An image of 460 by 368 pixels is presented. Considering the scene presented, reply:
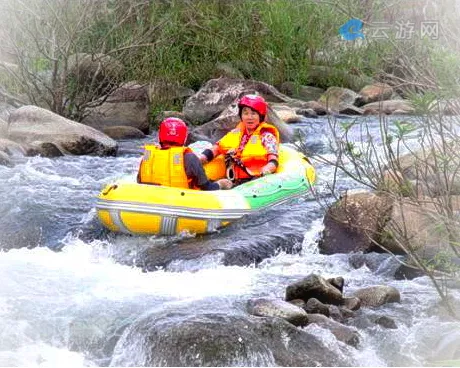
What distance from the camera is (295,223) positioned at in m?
5.89

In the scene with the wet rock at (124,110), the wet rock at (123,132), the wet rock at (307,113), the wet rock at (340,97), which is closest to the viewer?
the wet rock at (123,132)

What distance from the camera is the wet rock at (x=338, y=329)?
388 centimetres

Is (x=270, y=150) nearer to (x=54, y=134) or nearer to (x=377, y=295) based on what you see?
(x=377, y=295)

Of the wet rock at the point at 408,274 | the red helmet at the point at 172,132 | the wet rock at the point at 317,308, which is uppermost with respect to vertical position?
the red helmet at the point at 172,132

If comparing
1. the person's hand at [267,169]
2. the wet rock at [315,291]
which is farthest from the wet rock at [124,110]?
the wet rock at [315,291]

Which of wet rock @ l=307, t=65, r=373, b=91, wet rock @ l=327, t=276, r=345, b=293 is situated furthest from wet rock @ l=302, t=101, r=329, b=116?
wet rock @ l=327, t=276, r=345, b=293

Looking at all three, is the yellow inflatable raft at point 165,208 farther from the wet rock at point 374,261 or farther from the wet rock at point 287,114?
the wet rock at point 287,114

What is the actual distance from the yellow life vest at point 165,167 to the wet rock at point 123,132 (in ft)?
12.6

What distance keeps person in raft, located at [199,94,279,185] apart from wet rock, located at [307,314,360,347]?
2.38 metres

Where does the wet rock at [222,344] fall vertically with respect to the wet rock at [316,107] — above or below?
below

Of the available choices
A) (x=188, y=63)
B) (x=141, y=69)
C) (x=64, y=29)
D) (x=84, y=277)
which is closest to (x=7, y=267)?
(x=84, y=277)

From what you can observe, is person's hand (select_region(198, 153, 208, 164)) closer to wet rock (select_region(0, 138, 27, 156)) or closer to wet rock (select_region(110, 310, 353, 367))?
wet rock (select_region(0, 138, 27, 156))

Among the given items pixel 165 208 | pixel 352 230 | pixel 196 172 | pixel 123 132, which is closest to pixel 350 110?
pixel 123 132

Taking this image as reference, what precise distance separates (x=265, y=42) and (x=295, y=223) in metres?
5.90
